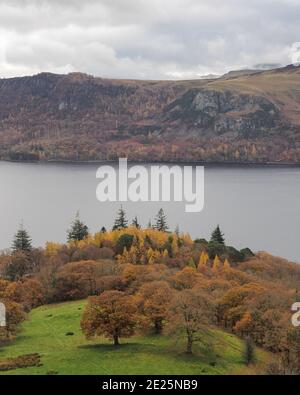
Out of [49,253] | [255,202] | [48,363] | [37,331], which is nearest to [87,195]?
[255,202]

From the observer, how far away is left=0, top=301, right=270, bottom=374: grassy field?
38500 mm

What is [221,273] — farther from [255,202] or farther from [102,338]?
[255,202]

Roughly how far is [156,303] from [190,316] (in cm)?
510

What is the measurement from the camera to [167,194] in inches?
6678

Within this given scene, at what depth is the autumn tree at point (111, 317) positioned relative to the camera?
44031 millimetres

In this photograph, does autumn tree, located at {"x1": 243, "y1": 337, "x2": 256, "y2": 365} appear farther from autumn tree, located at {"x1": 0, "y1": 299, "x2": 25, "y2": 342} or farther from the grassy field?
autumn tree, located at {"x1": 0, "y1": 299, "x2": 25, "y2": 342}

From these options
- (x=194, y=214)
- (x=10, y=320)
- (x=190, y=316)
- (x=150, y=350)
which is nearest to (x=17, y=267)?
(x=10, y=320)

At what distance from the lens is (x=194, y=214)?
14725 centimetres

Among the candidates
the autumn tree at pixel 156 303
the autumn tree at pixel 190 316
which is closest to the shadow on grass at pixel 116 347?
the autumn tree at pixel 190 316

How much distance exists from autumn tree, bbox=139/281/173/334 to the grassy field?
1.62 meters

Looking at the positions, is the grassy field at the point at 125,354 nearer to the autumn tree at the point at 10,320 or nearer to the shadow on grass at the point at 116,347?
the shadow on grass at the point at 116,347

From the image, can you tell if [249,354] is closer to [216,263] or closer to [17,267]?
[216,263]
